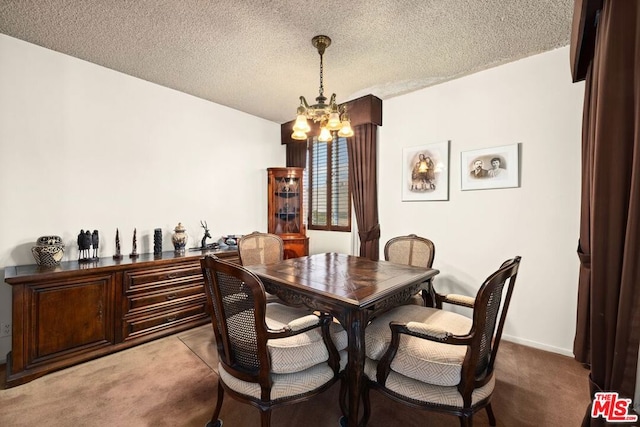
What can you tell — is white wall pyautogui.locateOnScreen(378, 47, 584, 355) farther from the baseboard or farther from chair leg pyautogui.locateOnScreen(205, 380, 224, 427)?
chair leg pyautogui.locateOnScreen(205, 380, 224, 427)

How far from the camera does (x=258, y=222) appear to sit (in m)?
4.39

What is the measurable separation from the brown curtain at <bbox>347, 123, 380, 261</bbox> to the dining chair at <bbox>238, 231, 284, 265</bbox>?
127 cm

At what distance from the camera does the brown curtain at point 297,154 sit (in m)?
4.55

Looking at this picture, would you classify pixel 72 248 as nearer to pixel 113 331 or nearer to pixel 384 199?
pixel 113 331

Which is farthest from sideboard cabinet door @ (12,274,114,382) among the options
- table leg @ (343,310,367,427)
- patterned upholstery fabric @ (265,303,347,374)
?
table leg @ (343,310,367,427)

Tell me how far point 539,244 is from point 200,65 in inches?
152

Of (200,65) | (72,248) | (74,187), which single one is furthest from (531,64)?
(72,248)

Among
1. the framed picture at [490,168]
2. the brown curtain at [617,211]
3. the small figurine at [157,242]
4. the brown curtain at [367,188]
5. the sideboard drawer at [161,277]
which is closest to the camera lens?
the brown curtain at [617,211]

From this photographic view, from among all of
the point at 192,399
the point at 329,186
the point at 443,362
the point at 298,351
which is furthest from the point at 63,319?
the point at 329,186

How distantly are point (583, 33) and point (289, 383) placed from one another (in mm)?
2713

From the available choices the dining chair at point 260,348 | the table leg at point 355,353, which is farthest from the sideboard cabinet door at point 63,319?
the table leg at point 355,353

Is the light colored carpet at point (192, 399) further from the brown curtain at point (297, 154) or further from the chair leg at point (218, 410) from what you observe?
the brown curtain at point (297, 154)

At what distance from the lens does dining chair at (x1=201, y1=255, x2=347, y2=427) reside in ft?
4.19

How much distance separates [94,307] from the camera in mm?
2332
